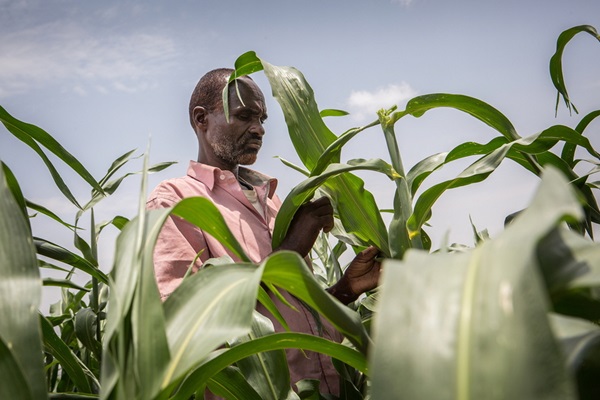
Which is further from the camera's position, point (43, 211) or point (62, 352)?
point (43, 211)

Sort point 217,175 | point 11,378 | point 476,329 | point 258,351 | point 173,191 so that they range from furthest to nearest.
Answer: point 217,175 < point 173,191 < point 258,351 < point 11,378 < point 476,329

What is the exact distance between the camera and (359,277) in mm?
1067

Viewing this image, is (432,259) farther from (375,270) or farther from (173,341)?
(375,270)

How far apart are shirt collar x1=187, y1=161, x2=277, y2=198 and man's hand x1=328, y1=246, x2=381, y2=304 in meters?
0.50

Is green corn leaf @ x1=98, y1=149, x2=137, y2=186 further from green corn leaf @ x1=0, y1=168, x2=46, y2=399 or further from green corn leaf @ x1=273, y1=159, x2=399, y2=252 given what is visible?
green corn leaf @ x1=0, y1=168, x2=46, y2=399

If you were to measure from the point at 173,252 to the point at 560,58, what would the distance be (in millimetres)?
761

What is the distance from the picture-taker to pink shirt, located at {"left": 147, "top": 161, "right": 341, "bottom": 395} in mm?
1214

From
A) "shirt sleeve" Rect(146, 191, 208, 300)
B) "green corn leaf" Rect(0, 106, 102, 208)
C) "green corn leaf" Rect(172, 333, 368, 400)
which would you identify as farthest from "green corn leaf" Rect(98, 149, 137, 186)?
"green corn leaf" Rect(172, 333, 368, 400)

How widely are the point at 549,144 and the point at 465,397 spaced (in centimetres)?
60

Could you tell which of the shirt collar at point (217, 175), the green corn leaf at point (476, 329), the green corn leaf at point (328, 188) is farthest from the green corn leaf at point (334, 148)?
the shirt collar at point (217, 175)

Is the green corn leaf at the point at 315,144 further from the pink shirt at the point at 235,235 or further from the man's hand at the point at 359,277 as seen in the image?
the pink shirt at the point at 235,235

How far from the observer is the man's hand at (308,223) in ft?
3.31

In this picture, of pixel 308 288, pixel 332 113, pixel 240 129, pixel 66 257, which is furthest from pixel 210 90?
pixel 308 288

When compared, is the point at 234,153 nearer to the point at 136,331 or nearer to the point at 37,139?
the point at 37,139
